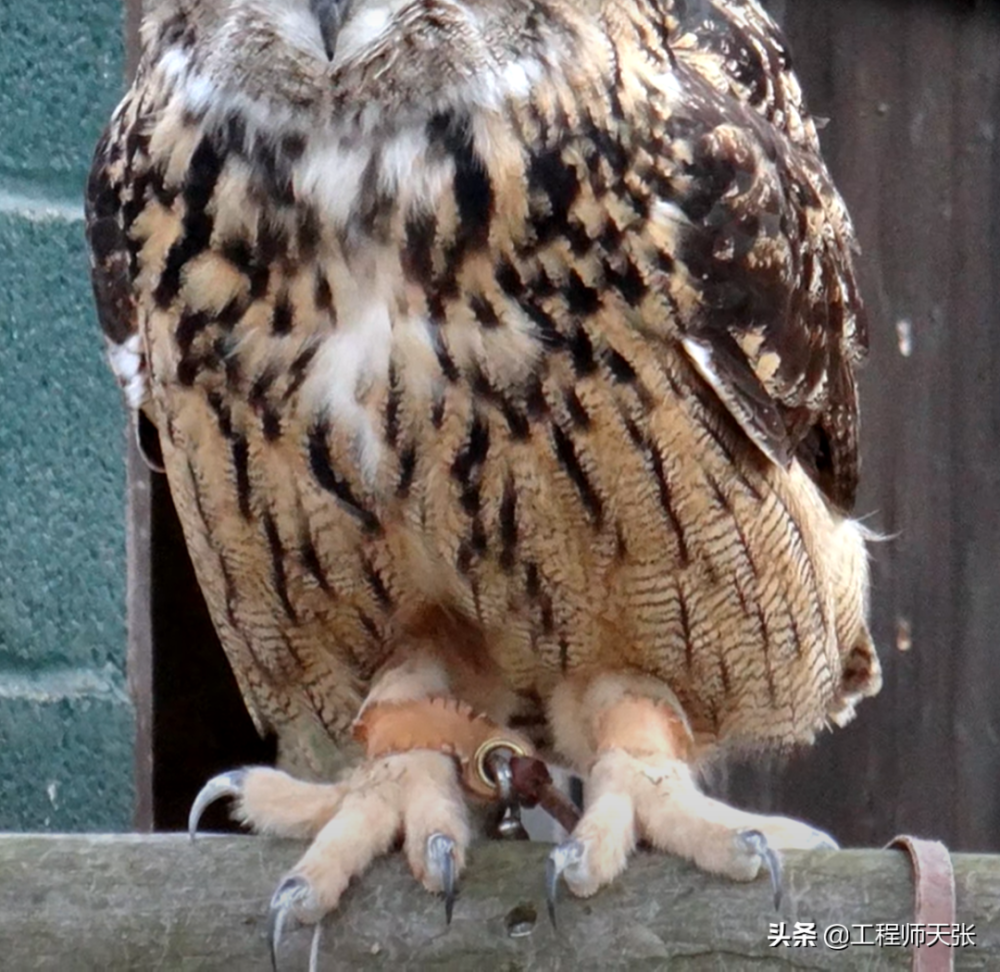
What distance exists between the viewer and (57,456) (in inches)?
91.7

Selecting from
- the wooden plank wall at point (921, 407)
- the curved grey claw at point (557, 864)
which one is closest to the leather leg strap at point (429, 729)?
the curved grey claw at point (557, 864)

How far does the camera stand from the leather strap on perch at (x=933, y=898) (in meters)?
1.38

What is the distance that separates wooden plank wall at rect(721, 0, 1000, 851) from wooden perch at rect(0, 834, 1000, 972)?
1.34 m

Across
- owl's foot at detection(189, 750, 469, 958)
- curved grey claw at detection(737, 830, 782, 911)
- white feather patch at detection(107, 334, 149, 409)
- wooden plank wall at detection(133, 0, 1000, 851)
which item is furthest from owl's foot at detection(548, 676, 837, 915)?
wooden plank wall at detection(133, 0, 1000, 851)

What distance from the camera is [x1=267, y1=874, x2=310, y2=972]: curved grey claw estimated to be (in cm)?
149

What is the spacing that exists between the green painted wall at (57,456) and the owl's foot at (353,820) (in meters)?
0.54

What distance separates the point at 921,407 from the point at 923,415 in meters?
0.01

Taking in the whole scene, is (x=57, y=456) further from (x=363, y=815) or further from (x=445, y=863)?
(x=445, y=863)

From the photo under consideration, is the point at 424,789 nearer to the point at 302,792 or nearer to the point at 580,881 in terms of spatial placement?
the point at 302,792

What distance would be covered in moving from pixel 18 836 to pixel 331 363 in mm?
460

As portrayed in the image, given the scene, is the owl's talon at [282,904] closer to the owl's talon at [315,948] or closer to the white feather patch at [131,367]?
the owl's talon at [315,948]

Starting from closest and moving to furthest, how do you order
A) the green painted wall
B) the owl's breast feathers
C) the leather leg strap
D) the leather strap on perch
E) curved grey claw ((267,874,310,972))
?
the leather strap on perch → curved grey claw ((267,874,310,972)) → the owl's breast feathers → the leather leg strap → the green painted wall

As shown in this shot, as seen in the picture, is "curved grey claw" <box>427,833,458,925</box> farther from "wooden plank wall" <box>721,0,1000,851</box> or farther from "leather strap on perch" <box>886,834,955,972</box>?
"wooden plank wall" <box>721,0,1000,851</box>

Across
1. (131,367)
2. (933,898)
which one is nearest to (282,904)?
(933,898)
